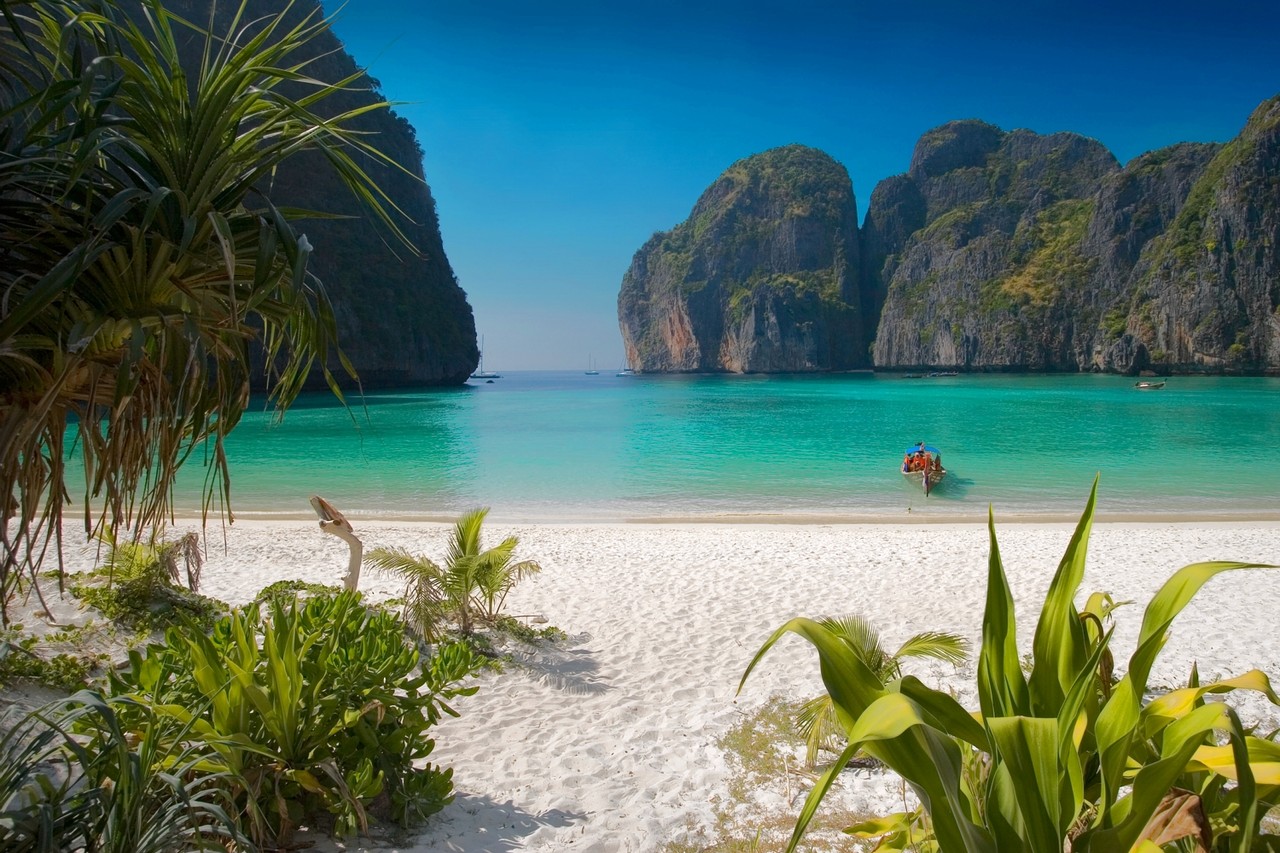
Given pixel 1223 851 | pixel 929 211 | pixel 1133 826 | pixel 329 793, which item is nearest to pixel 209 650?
pixel 329 793

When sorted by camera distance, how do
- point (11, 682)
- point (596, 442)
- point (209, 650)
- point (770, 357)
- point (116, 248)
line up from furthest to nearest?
point (770, 357), point (596, 442), point (11, 682), point (209, 650), point (116, 248)

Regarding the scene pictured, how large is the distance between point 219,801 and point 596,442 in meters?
25.3

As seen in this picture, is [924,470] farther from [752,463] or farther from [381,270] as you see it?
[381,270]

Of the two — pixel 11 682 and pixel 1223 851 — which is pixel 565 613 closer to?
pixel 11 682

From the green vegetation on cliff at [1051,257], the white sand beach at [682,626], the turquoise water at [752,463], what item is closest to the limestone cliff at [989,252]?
the green vegetation on cliff at [1051,257]

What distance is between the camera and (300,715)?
96.5 inches

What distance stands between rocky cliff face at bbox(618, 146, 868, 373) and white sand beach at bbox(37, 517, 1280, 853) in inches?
4660

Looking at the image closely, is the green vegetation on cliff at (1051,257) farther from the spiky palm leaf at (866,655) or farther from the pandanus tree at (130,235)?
the pandanus tree at (130,235)

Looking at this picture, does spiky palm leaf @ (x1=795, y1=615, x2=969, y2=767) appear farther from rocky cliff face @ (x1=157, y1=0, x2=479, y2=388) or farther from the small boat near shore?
rocky cliff face @ (x1=157, y1=0, x2=479, y2=388)

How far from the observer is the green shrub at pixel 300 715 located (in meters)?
2.29

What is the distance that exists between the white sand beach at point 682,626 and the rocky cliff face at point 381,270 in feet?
156

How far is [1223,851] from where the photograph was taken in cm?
161

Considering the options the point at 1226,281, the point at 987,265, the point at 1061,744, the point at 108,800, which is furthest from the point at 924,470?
the point at 987,265

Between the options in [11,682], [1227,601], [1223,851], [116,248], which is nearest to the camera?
[116,248]
